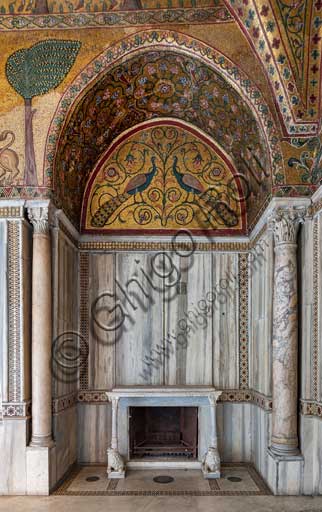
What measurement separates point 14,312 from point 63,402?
1300 mm

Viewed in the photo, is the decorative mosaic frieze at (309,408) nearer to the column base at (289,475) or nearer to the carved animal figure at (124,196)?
the column base at (289,475)

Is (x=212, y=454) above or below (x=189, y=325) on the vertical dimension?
below

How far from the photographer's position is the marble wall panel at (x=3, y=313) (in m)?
5.84

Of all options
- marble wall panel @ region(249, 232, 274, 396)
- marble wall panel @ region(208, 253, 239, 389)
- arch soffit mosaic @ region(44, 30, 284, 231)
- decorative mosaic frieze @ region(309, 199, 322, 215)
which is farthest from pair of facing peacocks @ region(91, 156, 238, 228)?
decorative mosaic frieze @ region(309, 199, 322, 215)

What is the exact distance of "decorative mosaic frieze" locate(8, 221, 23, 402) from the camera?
5.85m

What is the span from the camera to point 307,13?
542cm

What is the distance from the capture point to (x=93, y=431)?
7.29 m

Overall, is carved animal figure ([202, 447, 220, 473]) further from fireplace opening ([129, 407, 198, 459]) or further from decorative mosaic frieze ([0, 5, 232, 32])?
decorative mosaic frieze ([0, 5, 232, 32])

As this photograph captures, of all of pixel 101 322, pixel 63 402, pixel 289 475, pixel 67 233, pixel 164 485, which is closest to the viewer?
pixel 289 475

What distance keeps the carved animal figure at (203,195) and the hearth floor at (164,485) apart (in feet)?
10.5

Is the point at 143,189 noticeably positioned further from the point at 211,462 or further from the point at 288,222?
the point at 211,462

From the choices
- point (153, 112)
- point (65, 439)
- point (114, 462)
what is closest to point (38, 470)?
point (65, 439)

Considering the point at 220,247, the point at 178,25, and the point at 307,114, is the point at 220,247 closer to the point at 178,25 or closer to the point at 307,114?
the point at 307,114

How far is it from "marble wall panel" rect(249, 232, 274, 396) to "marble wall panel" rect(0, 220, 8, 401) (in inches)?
111
